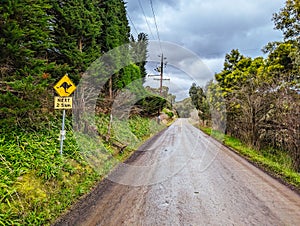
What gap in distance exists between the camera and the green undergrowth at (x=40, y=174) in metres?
3.19

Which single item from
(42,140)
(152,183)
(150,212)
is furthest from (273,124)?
(42,140)

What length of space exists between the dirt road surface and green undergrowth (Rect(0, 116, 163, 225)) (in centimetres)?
31

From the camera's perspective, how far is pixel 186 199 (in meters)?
4.16

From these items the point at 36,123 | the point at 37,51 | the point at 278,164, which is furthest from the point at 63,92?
the point at 278,164

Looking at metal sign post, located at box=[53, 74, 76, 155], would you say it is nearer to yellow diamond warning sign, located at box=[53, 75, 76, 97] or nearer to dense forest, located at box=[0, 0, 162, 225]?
yellow diamond warning sign, located at box=[53, 75, 76, 97]

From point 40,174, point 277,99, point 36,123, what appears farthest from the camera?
point 277,99

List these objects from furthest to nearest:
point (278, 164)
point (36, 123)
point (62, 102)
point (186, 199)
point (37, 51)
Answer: point (278, 164)
point (37, 51)
point (62, 102)
point (36, 123)
point (186, 199)

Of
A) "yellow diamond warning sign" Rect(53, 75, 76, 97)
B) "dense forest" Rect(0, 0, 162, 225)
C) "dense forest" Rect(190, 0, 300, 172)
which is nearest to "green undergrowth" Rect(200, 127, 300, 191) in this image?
"dense forest" Rect(190, 0, 300, 172)

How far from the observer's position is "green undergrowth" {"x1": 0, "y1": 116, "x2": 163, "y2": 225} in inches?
126

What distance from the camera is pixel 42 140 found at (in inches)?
208

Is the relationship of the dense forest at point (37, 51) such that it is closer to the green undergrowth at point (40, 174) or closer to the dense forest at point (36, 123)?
the dense forest at point (36, 123)

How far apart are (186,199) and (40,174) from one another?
288 centimetres

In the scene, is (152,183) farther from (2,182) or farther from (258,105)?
(258,105)

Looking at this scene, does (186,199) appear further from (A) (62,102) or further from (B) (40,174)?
(A) (62,102)
